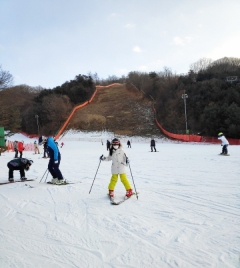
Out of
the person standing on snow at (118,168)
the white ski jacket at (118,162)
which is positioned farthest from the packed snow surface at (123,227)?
the white ski jacket at (118,162)

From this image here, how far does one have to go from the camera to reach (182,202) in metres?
5.77

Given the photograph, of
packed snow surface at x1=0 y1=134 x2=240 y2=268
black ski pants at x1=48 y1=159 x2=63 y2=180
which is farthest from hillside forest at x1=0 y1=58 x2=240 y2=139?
packed snow surface at x1=0 y1=134 x2=240 y2=268

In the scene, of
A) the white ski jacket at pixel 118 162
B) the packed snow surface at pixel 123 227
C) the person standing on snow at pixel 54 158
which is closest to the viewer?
the packed snow surface at pixel 123 227

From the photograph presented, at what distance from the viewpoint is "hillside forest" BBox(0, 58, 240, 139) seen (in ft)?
97.7

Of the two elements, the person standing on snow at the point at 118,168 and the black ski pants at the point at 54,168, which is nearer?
the person standing on snow at the point at 118,168

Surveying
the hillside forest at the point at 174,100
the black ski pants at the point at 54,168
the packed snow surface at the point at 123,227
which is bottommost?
the packed snow surface at the point at 123,227

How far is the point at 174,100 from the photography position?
43844mm

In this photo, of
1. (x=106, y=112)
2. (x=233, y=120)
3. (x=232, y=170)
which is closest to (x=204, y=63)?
(x=106, y=112)

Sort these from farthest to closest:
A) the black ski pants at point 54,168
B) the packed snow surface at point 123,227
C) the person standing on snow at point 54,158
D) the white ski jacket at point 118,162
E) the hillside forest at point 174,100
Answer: the hillside forest at point 174,100
the black ski pants at point 54,168
the person standing on snow at point 54,158
the white ski jacket at point 118,162
the packed snow surface at point 123,227

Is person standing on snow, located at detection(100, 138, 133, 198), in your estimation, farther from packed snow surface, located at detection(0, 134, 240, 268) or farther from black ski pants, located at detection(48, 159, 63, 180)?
black ski pants, located at detection(48, 159, 63, 180)

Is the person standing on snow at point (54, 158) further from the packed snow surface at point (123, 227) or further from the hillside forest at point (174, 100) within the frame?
the hillside forest at point (174, 100)

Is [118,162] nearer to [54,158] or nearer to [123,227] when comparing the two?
[123,227]

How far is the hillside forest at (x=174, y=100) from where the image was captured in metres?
29.8

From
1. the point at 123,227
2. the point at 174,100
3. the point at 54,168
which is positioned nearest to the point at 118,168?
the point at 123,227
